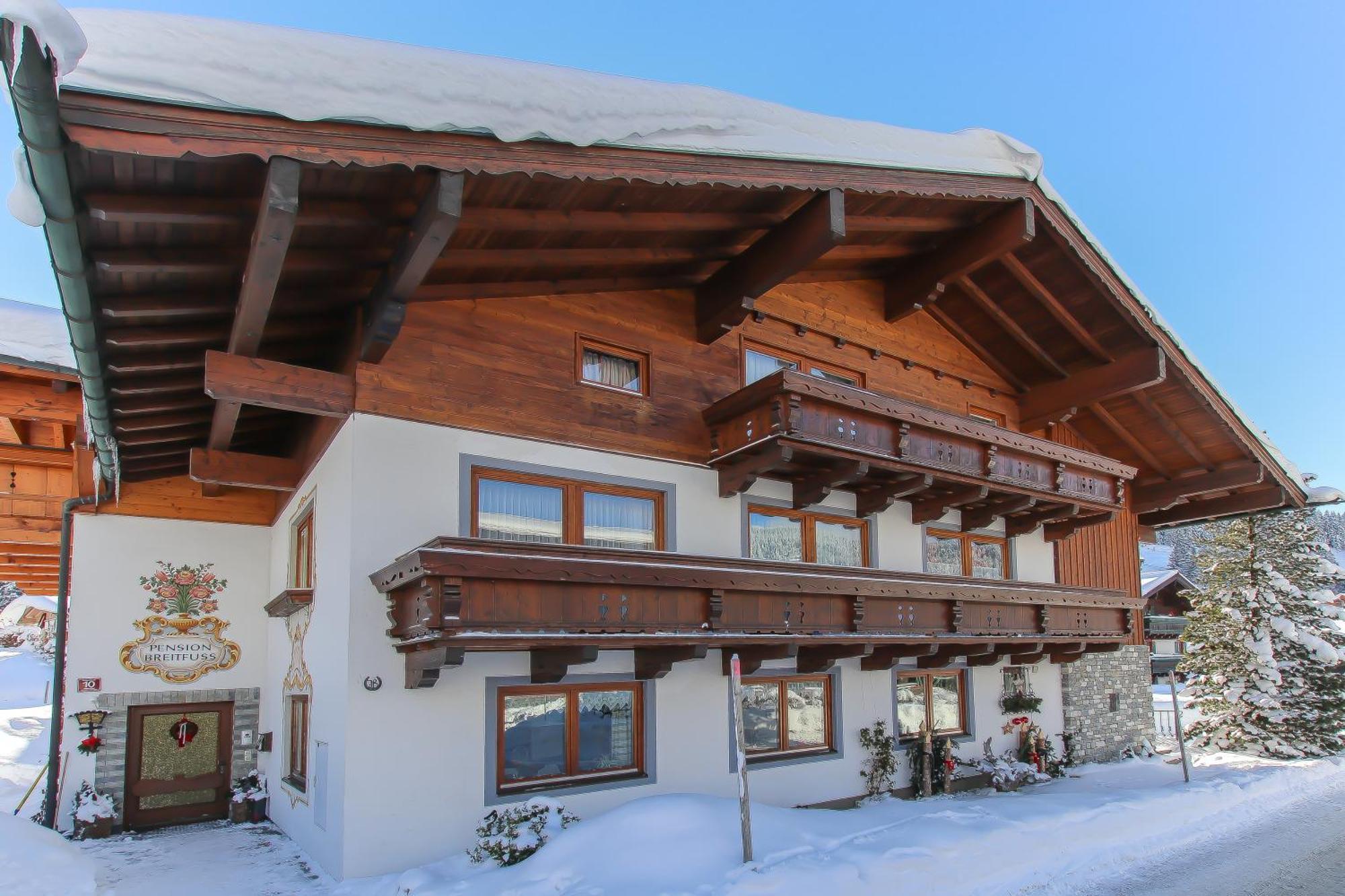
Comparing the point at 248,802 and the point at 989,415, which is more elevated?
the point at 989,415

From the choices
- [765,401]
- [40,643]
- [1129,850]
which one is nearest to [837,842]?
[1129,850]

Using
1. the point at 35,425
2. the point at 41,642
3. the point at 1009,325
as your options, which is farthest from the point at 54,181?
the point at 41,642

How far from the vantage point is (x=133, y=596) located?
13.3m

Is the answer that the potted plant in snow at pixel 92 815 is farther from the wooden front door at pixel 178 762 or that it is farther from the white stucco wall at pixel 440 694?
the white stucco wall at pixel 440 694

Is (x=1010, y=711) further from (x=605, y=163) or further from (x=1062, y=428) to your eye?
(x=605, y=163)

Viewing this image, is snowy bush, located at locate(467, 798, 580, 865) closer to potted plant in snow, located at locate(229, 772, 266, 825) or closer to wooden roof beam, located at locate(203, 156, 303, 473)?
potted plant in snow, located at locate(229, 772, 266, 825)

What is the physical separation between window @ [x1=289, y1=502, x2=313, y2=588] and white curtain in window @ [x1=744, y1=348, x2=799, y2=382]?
654 centimetres

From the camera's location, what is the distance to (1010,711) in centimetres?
1630

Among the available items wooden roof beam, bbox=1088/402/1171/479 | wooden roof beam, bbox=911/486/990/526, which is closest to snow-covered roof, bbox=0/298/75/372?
wooden roof beam, bbox=911/486/990/526

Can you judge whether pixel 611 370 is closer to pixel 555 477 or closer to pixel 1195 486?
pixel 555 477

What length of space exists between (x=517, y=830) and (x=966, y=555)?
10.1 m

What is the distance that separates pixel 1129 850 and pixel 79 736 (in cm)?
1422

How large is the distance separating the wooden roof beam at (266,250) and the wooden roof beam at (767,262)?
20.3 ft

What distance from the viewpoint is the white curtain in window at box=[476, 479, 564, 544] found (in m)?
10.5
